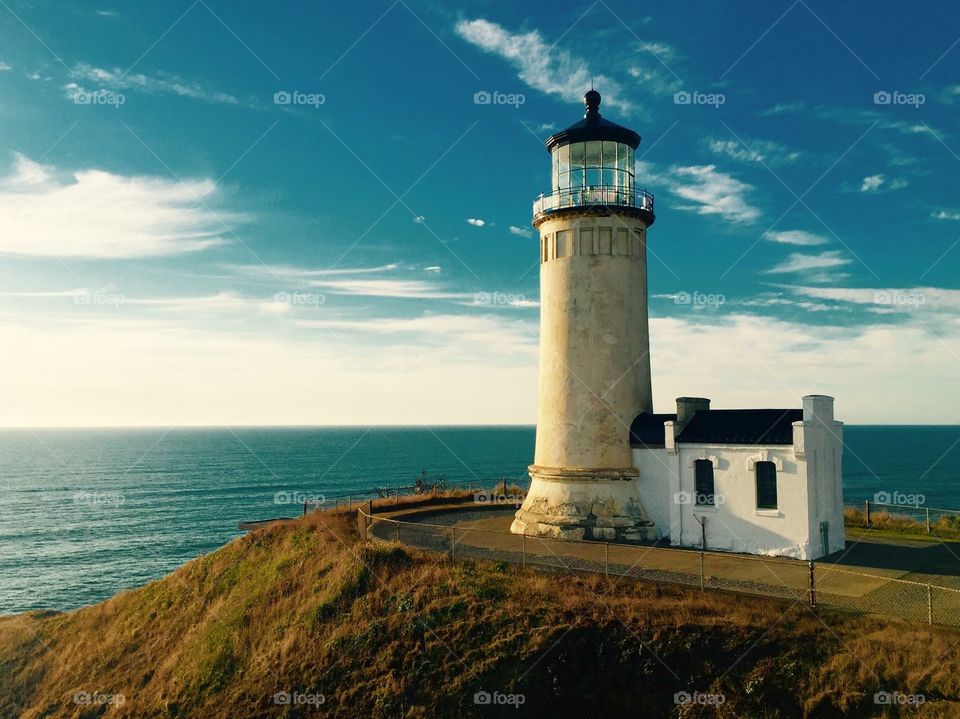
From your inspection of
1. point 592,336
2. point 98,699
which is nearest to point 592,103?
point 592,336

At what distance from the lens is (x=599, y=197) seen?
25.6 m

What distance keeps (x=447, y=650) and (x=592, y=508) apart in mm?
9560

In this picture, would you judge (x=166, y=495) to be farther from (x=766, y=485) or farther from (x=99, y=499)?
(x=766, y=485)

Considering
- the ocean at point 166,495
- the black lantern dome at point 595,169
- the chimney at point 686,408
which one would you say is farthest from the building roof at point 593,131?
the ocean at point 166,495

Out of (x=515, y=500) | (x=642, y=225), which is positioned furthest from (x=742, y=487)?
(x=515, y=500)

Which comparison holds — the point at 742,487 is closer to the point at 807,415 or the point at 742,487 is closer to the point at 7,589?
the point at 807,415

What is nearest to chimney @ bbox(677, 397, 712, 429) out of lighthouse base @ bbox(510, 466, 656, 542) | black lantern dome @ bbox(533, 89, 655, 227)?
lighthouse base @ bbox(510, 466, 656, 542)

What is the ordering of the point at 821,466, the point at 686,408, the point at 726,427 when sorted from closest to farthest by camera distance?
the point at 821,466
the point at 726,427
the point at 686,408

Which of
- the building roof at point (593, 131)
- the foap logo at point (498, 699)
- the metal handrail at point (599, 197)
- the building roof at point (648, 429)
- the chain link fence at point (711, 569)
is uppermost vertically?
the building roof at point (593, 131)

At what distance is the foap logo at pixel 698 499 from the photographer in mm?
23047

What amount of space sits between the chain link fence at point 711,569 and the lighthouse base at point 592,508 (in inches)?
24.3

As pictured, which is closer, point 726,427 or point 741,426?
point 741,426

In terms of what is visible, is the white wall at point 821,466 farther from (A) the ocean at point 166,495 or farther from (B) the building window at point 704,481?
(A) the ocean at point 166,495

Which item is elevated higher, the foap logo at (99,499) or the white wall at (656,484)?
the white wall at (656,484)
